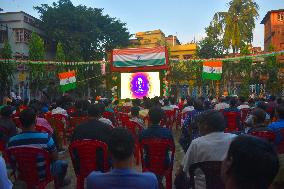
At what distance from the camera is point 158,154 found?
5.52 meters

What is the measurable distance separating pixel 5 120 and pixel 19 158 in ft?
8.89

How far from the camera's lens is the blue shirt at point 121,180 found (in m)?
3.05

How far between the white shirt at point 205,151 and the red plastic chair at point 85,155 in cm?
162

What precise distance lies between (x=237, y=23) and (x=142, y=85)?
1649cm

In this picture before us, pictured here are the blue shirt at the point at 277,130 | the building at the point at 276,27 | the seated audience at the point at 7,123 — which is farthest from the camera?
the building at the point at 276,27

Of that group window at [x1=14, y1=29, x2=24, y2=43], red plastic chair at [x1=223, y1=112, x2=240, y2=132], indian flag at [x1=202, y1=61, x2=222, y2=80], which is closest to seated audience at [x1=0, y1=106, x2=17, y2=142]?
red plastic chair at [x1=223, y1=112, x2=240, y2=132]

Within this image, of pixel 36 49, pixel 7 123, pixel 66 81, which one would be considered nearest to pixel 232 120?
pixel 7 123

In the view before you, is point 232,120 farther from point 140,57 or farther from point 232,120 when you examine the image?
point 140,57

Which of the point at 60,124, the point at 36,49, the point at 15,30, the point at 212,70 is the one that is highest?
the point at 15,30

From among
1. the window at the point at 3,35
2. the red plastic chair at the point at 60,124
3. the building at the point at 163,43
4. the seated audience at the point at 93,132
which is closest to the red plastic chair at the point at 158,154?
the seated audience at the point at 93,132

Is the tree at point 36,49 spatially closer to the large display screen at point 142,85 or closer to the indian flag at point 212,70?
Answer: the large display screen at point 142,85

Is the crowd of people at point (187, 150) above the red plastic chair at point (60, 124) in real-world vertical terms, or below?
above

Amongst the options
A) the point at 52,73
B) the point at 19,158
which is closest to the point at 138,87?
the point at 52,73

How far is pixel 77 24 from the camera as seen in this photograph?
39562 mm
